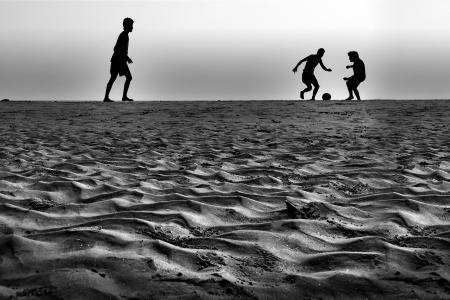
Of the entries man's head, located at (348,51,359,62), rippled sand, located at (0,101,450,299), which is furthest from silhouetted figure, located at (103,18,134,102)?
man's head, located at (348,51,359,62)

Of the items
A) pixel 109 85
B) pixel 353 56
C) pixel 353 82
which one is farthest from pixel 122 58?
pixel 353 56

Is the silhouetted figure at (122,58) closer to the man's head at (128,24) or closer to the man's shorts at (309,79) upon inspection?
the man's head at (128,24)

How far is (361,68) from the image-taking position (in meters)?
14.6

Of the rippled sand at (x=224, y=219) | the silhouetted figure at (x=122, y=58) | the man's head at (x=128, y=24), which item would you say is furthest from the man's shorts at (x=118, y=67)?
the rippled sand at (x=224, y=219)

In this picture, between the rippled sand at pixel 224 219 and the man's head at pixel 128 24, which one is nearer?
the rippled sand at pixel 224 219

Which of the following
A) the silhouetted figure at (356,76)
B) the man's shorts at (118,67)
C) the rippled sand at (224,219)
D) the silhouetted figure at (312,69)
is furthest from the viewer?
the silhouetted figure at (312,69)

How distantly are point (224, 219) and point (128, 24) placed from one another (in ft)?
34.2

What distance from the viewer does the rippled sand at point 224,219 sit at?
1824mm

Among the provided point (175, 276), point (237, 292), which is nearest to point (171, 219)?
point (175, 276)

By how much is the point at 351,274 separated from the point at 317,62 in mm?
13810

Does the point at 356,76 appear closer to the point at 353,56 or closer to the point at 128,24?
the point at 353,56

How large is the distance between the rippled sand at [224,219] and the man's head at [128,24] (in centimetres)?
647

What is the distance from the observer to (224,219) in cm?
275

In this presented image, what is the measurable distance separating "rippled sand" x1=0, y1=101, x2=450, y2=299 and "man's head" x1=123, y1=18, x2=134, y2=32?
6469mm
